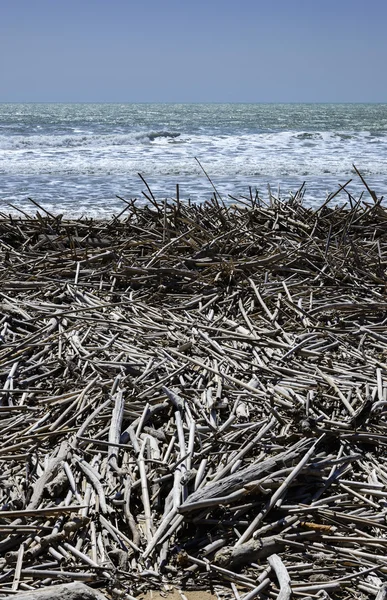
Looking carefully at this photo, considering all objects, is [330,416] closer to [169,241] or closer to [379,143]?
[169,241]

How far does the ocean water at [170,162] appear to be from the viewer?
38.2 ft

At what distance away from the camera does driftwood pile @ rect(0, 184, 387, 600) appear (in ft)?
5.22

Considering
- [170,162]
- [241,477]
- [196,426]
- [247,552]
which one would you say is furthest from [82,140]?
[247,552]

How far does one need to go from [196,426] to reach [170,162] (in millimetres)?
17974

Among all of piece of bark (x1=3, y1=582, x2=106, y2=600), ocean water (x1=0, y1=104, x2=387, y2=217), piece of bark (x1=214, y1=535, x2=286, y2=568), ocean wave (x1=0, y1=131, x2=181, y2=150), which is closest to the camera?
piece of bark (x1=3, y1=582, x2=106, y2=600)

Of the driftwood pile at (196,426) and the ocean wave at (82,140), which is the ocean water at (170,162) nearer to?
the ocean wave at (82,140)

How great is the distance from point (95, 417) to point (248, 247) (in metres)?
1.79

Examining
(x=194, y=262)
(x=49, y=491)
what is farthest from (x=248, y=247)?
(x=49, y=491)

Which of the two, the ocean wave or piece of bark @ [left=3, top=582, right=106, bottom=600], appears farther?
the ocean wave

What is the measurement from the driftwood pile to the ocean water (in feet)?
7.38

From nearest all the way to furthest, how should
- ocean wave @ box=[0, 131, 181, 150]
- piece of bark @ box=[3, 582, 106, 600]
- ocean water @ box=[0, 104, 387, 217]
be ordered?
piece of bark @ box=[3, 582, 106, 600]
ocean water @ box=[0, 104, 387, 217]
ocean wave @ box=[0, 131, 181, 150]

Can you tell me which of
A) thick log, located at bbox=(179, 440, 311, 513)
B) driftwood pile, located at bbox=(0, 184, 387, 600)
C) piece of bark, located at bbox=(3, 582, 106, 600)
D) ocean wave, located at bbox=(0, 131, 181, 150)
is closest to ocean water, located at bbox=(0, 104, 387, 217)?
ocean wave, located at bbox=(0, 131, 181, 150)

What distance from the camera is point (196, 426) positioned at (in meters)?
1.99

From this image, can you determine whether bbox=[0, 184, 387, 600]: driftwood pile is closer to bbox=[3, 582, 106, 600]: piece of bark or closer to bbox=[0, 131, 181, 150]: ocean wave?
bbox=[3, 582, 106, 600]: piece of bark
